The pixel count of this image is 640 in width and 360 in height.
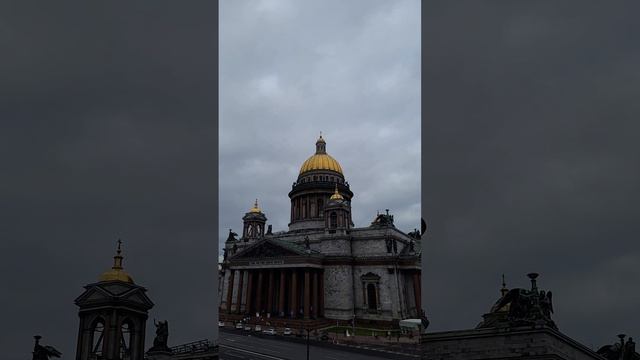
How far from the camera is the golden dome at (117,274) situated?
25.3 meters

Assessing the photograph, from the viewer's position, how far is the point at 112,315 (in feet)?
81.0

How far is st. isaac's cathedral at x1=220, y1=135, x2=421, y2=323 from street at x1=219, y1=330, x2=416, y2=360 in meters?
4.46

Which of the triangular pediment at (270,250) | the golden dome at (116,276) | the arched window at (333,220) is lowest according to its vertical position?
the golden dome at (116,276)

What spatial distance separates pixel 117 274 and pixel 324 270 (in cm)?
1594

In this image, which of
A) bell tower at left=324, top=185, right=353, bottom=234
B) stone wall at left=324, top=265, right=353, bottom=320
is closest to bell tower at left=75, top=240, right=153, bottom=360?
stone wall at left=324, top=265, right=353, bottom=320

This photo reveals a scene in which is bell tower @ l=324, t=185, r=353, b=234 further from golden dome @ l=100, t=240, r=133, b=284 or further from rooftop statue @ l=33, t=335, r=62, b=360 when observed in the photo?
rooftop statue @ l=33, t=335, r=62, b=360

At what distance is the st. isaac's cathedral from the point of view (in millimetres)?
30688

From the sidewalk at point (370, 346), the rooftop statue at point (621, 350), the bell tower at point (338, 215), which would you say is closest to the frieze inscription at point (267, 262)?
the bell tower at point (338, 215)

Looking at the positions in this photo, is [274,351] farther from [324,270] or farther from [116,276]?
[324,270]

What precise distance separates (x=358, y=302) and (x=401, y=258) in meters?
4.51

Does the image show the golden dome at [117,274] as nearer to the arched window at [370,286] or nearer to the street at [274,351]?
the street at [274,351]

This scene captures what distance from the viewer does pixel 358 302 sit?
3189cm

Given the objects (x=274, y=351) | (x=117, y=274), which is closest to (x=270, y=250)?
(x=117, y=274)

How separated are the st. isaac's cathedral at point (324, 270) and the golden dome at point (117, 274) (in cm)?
496
